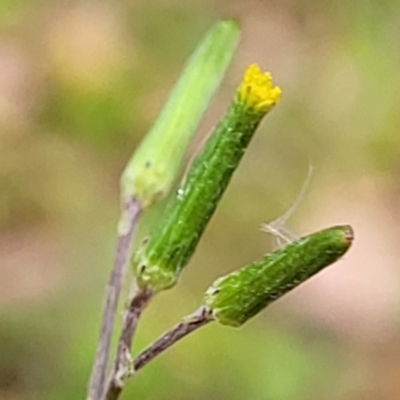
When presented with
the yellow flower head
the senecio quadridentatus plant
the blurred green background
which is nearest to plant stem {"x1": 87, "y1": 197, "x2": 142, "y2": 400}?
the senecio quadridentatus plant

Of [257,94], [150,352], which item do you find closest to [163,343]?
[150,352]

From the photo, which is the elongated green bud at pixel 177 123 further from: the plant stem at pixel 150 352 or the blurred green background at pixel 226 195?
the blurred green background at pixel 226 195

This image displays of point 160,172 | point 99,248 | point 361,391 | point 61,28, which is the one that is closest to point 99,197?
point 99,248

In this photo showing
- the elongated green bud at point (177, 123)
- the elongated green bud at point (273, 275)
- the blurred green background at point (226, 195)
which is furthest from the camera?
the blurred green background at point (226, 195)

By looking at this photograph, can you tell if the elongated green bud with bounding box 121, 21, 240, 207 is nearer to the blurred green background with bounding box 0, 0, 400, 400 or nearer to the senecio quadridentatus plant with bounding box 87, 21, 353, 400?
the senecio quadridentatus plant with bounding box 87, 21, 353, 400

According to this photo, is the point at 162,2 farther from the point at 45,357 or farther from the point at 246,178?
the point at 45,357

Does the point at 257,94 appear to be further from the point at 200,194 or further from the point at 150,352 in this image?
the point at 150,352

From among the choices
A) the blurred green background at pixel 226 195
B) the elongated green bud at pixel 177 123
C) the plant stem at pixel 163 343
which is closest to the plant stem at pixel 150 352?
the plant stem at pixel 163 343
